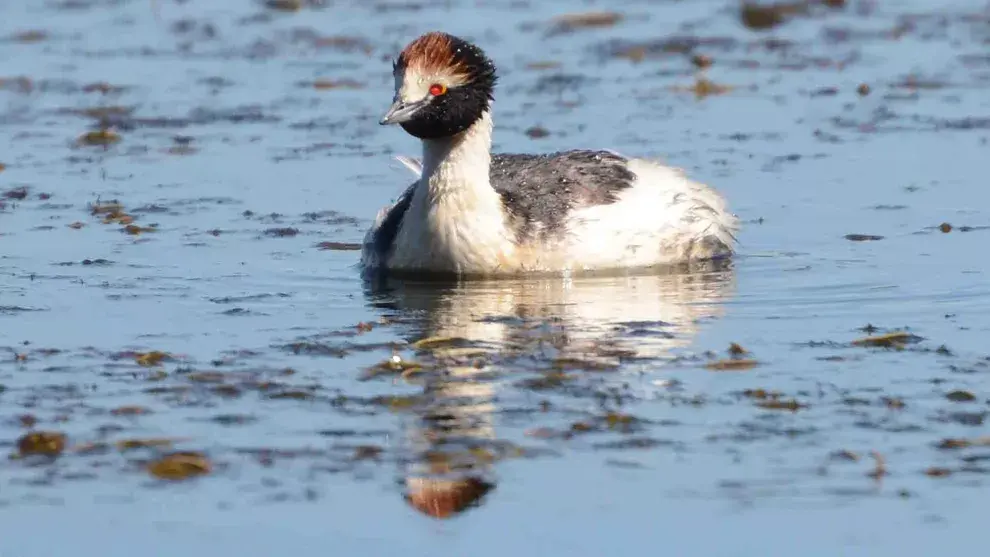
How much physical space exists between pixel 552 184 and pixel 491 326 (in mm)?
2233

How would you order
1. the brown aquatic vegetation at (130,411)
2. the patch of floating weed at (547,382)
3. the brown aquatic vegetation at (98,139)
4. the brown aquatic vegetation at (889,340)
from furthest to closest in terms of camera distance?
the brown aquatic vegetation at (98,139) → the brown aquatic vegetation at (889,340) → the patch of floating weed at (547,382) → the brown aquatic vegetation at (130,411)

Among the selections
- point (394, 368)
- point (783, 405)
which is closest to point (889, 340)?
point (783, 405)

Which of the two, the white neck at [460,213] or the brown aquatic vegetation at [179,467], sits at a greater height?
the white neck at [460,213]

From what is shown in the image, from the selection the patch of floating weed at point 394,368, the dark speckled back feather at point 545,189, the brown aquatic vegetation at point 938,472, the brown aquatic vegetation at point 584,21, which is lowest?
the brown aquatic vegetation at point 938,472

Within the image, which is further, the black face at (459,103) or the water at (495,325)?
the black face at (459,103)

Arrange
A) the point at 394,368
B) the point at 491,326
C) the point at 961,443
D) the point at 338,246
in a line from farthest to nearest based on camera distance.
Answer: the point at 338,246, the point at 491,326, the point at 394,368, the point at 961,443

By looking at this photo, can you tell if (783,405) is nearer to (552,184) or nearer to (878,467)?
(878,467)

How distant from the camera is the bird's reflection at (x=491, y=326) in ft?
27.3

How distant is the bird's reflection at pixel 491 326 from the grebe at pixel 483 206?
15cm

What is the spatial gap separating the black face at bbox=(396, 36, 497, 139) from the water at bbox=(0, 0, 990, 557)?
0.94 m

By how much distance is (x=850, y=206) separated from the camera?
590 inches

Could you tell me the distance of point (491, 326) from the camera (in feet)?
36.4

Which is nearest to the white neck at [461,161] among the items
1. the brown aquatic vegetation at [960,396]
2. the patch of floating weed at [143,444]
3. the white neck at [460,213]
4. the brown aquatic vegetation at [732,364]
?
the white neck at [460,213]

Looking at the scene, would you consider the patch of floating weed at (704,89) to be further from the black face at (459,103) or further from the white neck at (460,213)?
the black face at (459,103)
